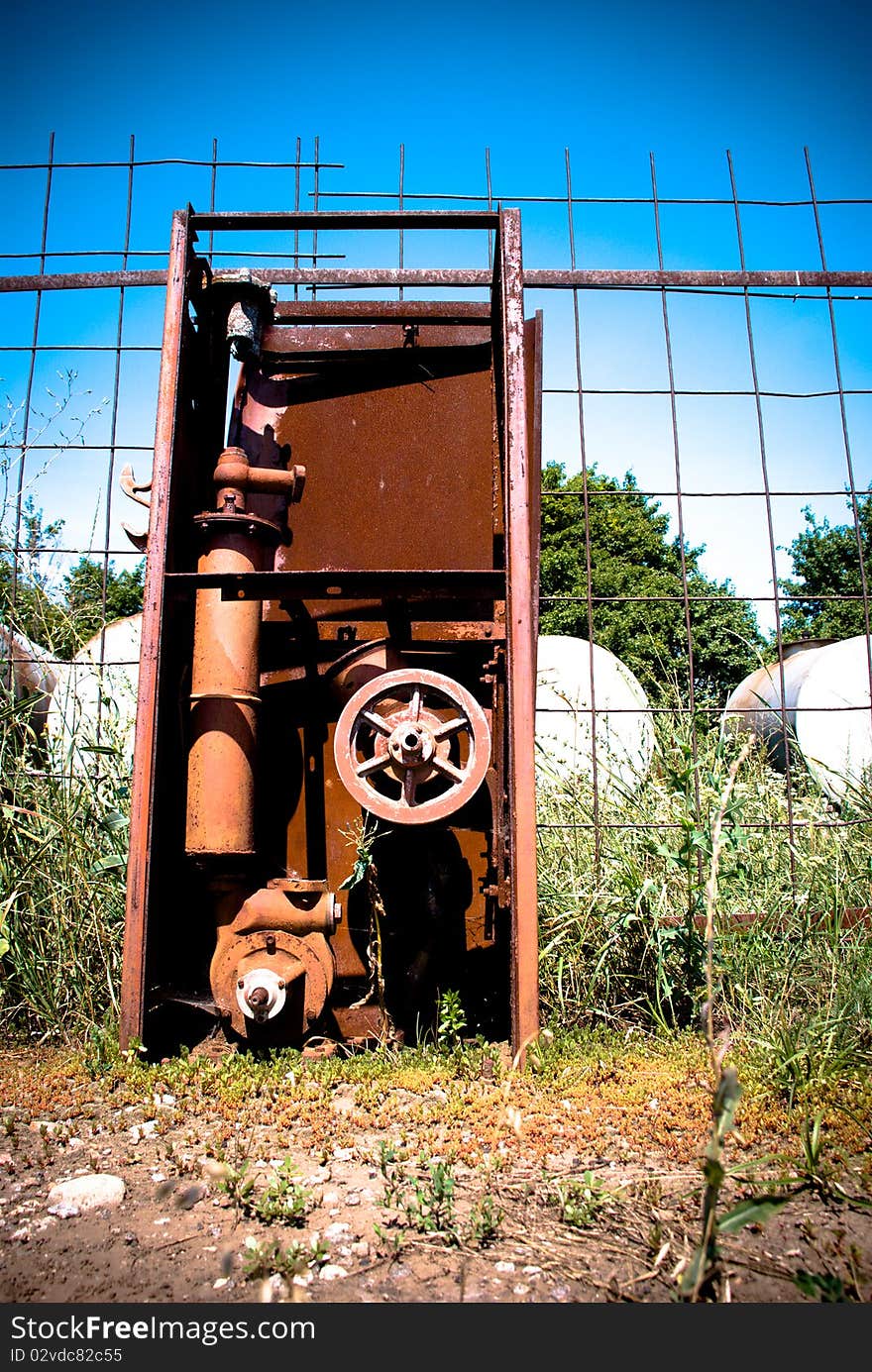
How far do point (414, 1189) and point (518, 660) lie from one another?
1.90m

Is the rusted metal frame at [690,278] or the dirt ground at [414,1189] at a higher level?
the rusted metal frame at [690,278]

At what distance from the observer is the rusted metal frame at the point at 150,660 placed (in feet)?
11.0

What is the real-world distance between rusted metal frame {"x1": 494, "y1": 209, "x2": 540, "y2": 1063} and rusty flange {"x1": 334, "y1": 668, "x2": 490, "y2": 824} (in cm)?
16

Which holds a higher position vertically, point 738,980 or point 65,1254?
point 738,980

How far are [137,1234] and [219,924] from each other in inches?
60.3

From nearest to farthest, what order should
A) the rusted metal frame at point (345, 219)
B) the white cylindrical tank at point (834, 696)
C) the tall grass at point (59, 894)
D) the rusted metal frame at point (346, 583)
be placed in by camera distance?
the rusted metal frame at point (346, 583)
the tall grass at point (59, 894)
the rusted metal frame at point (345, 219)
the white cylindrical tank at point (834, 696)

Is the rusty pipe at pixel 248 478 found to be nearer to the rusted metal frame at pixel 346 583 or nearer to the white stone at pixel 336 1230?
the rusted metal frame at pixel 346 583

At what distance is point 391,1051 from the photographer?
11.4 ft

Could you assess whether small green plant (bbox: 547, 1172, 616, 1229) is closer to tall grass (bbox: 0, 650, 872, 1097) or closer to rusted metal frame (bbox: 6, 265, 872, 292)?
tall grass (bbox: 0, 650, 872, 1097)

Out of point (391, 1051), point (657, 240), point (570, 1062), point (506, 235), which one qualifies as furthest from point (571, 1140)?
point (657, 240)

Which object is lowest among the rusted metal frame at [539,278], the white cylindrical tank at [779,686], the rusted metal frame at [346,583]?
the rusted metal frame at [346,583]

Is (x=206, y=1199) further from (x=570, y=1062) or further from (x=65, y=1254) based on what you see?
(x=570, y=1062)

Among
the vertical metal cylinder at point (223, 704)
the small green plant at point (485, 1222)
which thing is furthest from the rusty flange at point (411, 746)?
the small green plant at point (485, 1222)

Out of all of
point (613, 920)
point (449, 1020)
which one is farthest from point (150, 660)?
point (613, 920)
